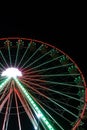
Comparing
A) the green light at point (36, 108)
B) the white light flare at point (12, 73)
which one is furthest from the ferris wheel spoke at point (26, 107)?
the white light flare at point (12, 73)

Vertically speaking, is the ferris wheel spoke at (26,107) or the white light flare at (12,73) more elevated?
the white light flare at (12,73)

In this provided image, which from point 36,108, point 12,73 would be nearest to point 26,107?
point 36,108

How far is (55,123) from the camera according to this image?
9.50 meters

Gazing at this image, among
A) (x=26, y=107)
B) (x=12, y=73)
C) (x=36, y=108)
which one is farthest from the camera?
(x=12, y=73)

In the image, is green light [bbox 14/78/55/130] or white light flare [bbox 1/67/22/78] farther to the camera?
white light flare [bbox 1/67/22/78]

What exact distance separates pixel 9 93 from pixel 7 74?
2.83ft

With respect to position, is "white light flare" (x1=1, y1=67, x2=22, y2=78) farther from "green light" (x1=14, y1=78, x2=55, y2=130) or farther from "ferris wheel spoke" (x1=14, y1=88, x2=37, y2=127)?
"ferris wheel spoke" (x1=14, y1=88, x2=37, y2=127)

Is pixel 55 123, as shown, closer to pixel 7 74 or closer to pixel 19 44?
pixel 7 74

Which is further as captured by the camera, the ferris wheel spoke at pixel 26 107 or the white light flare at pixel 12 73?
the white light flare at pixel 12 73

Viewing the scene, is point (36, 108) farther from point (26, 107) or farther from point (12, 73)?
point (12, 73)

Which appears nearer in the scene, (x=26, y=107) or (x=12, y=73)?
(x=26, y=107)

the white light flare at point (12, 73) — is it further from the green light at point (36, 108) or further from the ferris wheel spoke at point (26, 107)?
the ferris wheel spoke at point (26, 107)

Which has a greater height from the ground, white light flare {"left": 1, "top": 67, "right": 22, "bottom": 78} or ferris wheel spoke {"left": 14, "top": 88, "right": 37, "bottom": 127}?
white light flare {"left": 1, "top": 67, "right": 22, "bottom": 78}

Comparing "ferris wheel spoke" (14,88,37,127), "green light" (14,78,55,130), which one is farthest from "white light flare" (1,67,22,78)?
"ferris wheel spoke" (14,88,37,127)
